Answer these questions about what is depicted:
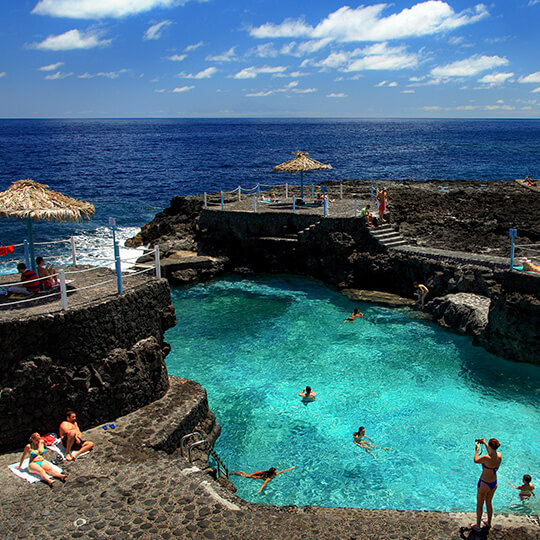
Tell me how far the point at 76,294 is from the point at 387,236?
15.3 m

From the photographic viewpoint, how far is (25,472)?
868cm

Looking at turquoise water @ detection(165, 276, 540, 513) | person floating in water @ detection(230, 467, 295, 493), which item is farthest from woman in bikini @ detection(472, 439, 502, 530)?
person floating in water @ detection(230, 467, 295, 493)

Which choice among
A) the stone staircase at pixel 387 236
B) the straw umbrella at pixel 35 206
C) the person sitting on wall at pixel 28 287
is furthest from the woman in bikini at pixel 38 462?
the stone staircase at pixel 387 236

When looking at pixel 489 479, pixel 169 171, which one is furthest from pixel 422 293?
pixel 169 171

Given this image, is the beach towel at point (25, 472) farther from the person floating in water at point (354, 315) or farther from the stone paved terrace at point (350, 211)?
the stone paved terrace at point (350, 211)

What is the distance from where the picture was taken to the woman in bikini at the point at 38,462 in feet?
28.0

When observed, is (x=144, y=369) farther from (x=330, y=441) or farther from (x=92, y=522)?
(x=330, y=441)

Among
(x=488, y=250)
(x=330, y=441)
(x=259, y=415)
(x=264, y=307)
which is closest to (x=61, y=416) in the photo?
(x=259, y=415)

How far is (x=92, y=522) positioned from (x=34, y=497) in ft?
4.09

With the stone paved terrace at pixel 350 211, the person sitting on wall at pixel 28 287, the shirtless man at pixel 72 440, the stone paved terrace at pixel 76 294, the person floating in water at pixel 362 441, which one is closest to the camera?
the shirtless man at pixel 72 440

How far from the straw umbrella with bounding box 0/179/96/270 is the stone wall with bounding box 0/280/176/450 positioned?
2.67 m

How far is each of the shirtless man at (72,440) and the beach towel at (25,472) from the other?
390 millimetres

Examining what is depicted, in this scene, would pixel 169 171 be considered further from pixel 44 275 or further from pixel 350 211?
pixel 44 275

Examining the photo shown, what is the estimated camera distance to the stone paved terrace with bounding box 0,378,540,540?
7.47m
